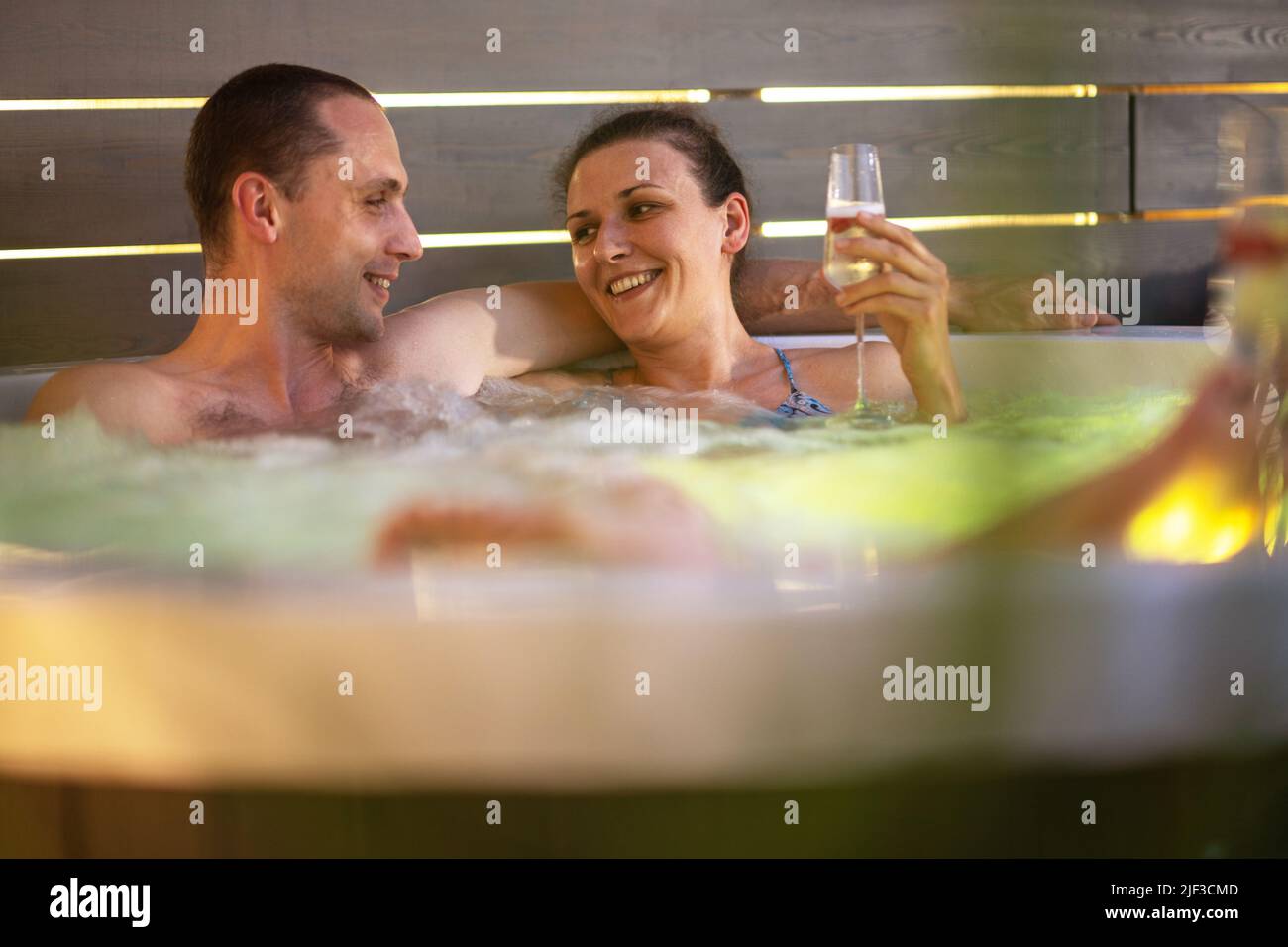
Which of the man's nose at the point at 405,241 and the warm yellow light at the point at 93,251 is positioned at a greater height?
the warm yellow light at the point at 93,251

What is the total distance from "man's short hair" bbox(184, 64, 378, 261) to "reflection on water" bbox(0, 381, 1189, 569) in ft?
1.26

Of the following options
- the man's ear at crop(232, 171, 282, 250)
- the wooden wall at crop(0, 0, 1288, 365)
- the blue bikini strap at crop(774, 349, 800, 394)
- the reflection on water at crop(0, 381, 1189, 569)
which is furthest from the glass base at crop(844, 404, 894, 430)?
the man's ear at crop(232, 171, 282, 250)

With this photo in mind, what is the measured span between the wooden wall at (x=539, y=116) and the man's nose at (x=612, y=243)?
18.1 inches

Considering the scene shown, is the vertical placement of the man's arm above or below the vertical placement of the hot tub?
above

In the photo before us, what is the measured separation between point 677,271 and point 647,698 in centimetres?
105

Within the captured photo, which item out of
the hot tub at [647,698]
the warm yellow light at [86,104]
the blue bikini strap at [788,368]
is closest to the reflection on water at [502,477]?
the hot tub at [647,698]

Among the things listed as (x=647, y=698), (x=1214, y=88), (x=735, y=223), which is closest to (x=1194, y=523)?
(x=647, y=698)

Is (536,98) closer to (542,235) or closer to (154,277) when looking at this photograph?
(542,235)

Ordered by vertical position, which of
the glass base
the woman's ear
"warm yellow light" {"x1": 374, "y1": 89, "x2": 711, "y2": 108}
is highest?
"warm yellow light" {"x1": 374, "y1": 89, "x2": 711, "y2": 108}

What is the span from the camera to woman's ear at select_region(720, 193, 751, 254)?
1795 mm

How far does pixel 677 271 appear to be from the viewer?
5.68 ft

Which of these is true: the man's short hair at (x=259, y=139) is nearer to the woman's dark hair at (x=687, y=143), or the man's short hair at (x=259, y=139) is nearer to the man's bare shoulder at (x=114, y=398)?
the man's bare shoulder at (x=114, y=398)

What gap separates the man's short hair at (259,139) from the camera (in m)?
1.57

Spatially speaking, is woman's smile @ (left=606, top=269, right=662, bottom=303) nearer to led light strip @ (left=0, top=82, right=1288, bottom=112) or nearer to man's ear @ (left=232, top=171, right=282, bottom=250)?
man's ear @ (left=232, top=171, right=282, bottom=250)
